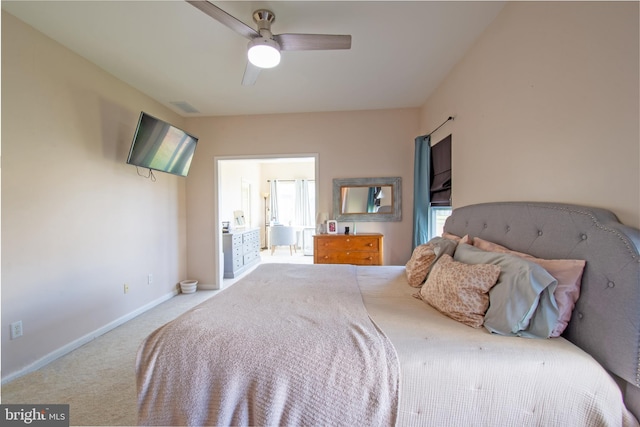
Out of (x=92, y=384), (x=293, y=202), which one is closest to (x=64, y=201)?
(x=92, y=384)

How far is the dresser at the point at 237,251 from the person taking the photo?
13.4 feet

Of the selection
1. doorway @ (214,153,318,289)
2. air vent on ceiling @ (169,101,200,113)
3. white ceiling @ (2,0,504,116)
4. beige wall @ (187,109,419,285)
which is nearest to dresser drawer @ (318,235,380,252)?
beige wall @ (187,109,419,285)

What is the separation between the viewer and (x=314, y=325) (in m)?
1.05

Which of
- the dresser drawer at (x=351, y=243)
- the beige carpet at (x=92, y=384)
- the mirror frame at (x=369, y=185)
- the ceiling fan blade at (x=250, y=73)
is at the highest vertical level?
the ceiling fan blade at (x=250, y=73)

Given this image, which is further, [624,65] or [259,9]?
[259,9]

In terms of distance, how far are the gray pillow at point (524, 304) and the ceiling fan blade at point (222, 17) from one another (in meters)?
2.01

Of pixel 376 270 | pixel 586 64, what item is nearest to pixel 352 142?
pixel 376 270

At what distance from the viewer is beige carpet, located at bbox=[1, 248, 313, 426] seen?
140cm

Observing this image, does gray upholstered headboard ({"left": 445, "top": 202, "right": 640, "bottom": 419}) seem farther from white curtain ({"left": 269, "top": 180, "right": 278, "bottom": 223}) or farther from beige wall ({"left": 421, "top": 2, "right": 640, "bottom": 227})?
white curtain ({"left": 269, "top": 180, "right": 278, "bottom": 223})

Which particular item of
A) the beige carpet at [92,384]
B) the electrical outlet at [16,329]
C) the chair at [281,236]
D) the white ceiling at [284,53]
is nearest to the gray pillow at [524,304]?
the white ceiling at [284,53]

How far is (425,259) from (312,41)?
168cm

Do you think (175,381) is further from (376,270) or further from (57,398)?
(376,270)

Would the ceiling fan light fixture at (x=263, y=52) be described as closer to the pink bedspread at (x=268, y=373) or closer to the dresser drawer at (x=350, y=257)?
the pink bedspread at (x=268, y=373)

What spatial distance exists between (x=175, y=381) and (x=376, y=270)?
1597 mm
